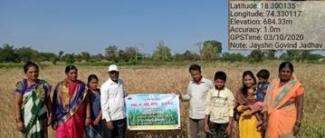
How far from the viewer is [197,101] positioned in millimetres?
7664

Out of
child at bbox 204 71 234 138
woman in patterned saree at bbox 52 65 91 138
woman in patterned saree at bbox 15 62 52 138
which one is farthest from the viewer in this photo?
child at bbox 204 71 234 138

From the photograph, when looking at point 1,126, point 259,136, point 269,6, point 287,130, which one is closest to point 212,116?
point 259,136

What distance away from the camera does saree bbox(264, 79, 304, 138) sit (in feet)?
20.5

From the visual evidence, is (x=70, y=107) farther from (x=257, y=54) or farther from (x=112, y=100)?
(x=257, y=54)

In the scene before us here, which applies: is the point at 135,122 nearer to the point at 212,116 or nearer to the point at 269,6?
the point at 212,116

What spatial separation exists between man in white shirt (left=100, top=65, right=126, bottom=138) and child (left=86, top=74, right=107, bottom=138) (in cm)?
17

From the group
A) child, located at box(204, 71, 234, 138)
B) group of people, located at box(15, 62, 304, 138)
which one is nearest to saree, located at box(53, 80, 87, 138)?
group of people, located at box(15, 62, 304, 138)

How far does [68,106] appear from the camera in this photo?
7074mm

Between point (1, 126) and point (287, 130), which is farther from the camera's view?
point (1, 126)

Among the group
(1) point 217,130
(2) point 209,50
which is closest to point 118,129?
(1) point 217,130

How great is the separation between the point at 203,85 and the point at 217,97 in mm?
495

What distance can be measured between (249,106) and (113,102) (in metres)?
2.05

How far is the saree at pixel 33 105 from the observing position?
21.9 feet

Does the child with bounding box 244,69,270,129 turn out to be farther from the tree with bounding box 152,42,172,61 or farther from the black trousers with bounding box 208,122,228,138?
the tree with bounding box 152,42,172,61
